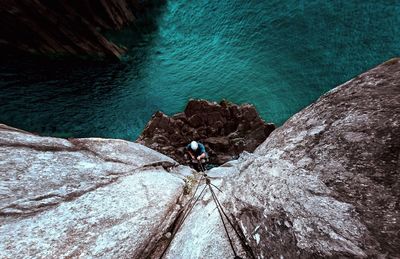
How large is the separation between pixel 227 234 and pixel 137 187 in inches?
113

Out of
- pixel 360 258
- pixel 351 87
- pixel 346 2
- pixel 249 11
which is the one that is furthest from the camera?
pixel 249 11

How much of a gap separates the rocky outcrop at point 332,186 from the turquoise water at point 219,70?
2296 cm

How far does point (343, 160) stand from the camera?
5719mm

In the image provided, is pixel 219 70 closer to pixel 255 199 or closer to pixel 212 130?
pixel 212 130

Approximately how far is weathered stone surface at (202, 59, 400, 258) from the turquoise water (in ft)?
75.4

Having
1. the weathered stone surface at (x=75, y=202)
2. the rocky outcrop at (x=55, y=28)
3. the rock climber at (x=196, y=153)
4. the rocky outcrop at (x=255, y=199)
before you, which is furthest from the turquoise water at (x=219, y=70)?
the rocky outcrop at (x=255, y=199)

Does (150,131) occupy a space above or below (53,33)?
below

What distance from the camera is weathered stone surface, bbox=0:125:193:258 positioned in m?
5.46

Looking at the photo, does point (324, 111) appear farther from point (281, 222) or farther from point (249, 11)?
point (249, 11)

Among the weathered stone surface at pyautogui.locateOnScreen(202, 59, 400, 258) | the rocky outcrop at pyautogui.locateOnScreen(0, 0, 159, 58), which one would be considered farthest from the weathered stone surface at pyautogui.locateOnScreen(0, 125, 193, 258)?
the rocky outcrop at pyautogui.locateOnScreen(0, 0, 159, 58)

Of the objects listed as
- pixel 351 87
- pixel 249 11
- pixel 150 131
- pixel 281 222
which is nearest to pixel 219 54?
pixel 249 11

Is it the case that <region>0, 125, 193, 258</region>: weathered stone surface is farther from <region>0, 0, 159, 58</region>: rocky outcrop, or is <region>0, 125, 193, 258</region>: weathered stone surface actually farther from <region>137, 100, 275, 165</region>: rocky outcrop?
<region>0, 0, 159, 58</region>: rocky outcrop

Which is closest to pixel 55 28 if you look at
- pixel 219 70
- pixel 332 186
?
pixel 219 70

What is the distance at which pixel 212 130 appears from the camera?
24.1 meters
